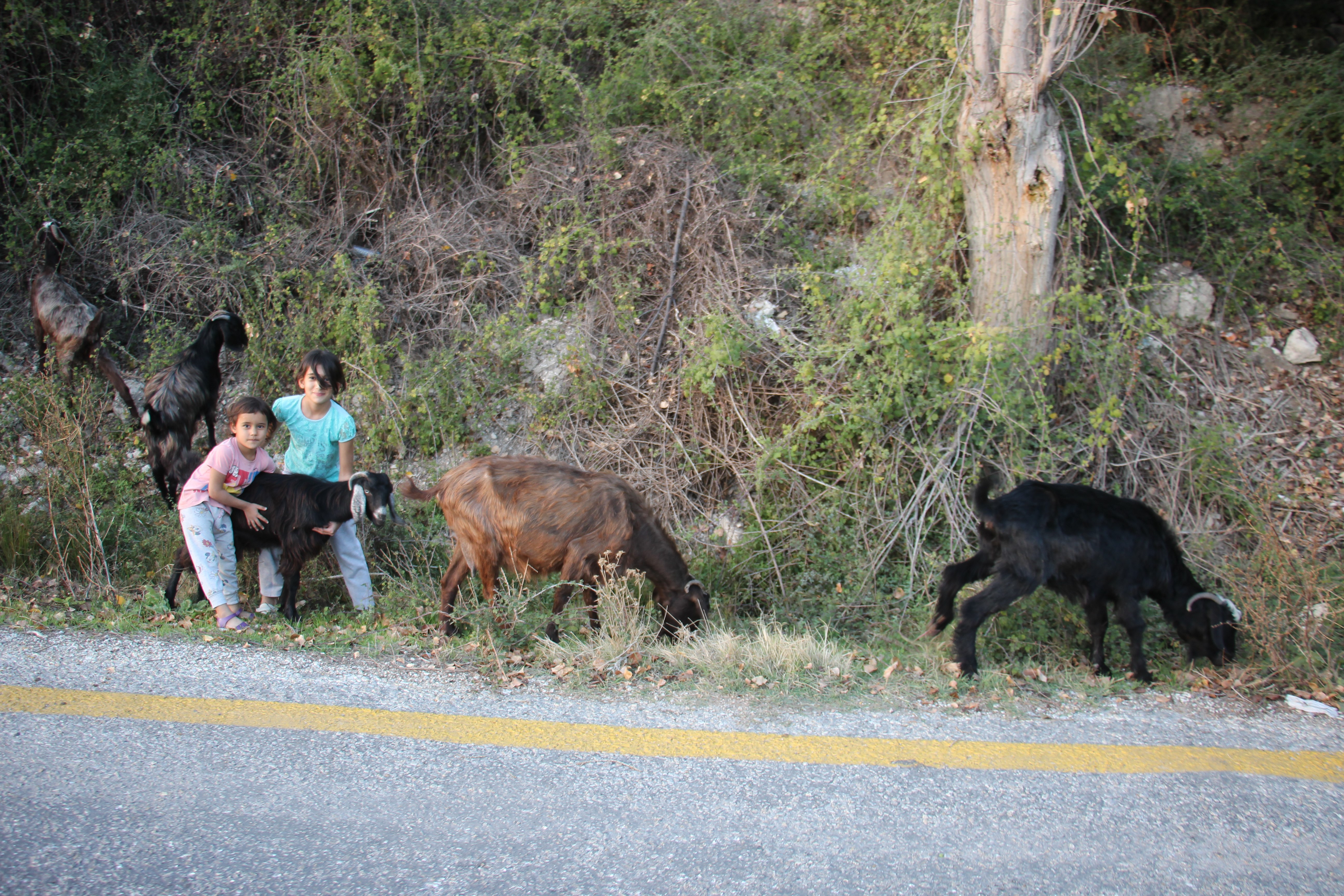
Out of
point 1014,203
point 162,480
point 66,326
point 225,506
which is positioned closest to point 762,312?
point 1014,203

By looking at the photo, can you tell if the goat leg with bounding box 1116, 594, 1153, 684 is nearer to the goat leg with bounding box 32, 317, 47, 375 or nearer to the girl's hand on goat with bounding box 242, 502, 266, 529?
the girl's hand on goat with bounding box 242, 502, 266, 529

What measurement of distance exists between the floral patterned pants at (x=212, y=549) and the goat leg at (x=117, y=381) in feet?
7.61

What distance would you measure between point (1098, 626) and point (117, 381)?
7.77m

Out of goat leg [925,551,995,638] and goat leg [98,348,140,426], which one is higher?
goat leg [98,348,140,426]

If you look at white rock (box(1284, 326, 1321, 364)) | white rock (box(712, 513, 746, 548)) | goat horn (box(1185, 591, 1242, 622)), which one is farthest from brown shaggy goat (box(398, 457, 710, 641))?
white rock (box(1284, 326, 1321, 364))

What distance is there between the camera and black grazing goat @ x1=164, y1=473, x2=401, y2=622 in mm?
5750

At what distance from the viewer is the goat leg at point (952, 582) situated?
17.8 ft

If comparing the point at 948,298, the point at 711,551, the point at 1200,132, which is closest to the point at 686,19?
the point at 948,298

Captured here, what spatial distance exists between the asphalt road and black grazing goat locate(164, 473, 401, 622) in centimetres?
189

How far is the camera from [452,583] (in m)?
5.63

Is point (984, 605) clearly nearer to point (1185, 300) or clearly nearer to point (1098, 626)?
point (1098, 626)

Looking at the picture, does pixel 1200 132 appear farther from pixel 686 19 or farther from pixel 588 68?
pixel 588 68

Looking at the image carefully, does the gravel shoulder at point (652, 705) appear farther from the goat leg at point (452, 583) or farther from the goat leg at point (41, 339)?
the goat leg at point (41, 339)

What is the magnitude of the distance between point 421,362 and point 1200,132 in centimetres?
810
